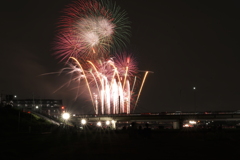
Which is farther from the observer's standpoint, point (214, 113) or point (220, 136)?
point (214, 113)

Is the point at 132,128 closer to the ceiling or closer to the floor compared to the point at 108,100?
closer to the floor

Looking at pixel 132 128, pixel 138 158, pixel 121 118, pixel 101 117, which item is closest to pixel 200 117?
pixel 121 118

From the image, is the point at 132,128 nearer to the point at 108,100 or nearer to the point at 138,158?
the point at 138,158

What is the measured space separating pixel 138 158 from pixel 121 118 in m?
82.1

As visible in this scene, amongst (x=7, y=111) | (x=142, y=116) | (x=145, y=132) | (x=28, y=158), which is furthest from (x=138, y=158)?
(x=142, y=116)

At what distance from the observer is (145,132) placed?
36.7 meters

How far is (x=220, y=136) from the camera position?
1383 inches

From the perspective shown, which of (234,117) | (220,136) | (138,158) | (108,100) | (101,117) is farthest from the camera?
(101,117)

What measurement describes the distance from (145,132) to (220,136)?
313 inches

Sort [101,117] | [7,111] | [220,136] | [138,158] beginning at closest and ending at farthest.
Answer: [138,158] → [220,136] → [7,111] → [101,117]

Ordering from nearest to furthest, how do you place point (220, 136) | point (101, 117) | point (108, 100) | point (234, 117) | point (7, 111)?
point (220, 136) < point (108, 100) < point (7, 111) < point (234, 117) < point (101, 117)

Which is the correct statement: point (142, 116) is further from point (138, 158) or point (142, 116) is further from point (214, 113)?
point (138, 158)

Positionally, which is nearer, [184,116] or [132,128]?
[132,128]

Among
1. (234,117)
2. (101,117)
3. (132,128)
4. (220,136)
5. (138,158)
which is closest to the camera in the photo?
(138,158)
